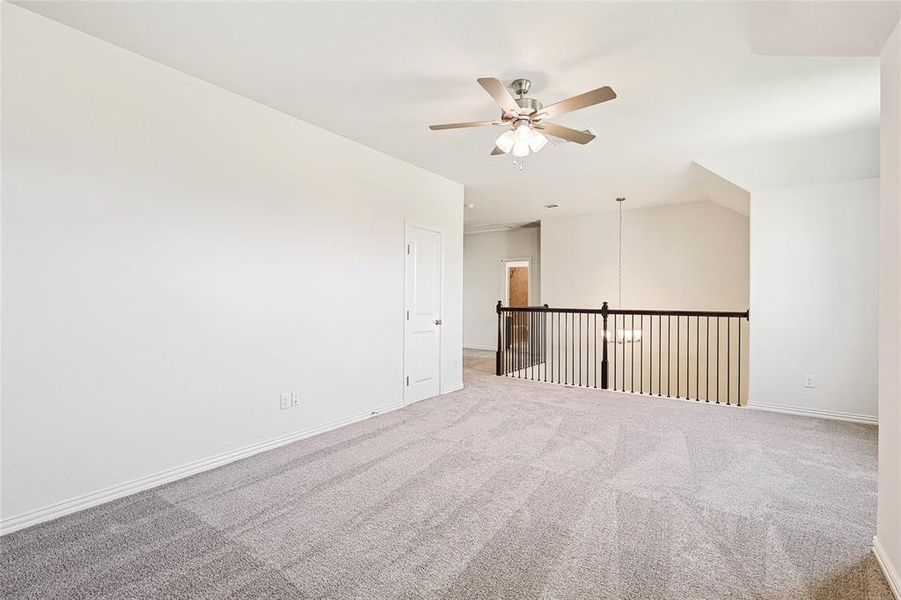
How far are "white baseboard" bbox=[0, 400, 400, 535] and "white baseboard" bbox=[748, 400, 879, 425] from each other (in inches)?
178

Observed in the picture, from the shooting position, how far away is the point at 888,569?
1.78 m

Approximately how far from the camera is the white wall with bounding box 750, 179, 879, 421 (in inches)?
160

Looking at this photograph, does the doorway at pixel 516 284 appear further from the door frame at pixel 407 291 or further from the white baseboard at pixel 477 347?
the door frame at pixel 407 291

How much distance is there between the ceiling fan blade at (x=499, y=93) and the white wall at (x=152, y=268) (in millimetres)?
1839

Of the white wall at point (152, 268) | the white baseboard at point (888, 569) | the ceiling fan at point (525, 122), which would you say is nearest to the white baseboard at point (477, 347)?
the white wall at point (152, 268)

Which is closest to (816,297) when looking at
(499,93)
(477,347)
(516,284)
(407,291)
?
(499,93)

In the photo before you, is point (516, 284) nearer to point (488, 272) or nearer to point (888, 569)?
point (488, 272)

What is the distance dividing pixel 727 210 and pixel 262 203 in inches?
255

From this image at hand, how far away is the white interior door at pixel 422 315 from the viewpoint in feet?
15.3

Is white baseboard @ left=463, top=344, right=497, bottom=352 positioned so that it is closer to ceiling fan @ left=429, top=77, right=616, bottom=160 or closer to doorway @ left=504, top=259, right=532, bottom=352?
doorway @ left=504, top=259, right=532, bottom=352

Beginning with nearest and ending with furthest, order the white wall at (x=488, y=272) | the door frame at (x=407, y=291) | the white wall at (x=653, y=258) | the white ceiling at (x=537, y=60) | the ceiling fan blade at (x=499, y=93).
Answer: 1. the white ceiling at (x=537, y=60)
2. the ceiling fan blade at (x=499, y=93)
3. the door frame at (x=407, y=291)
4. the white wall at (x=653, y=258)
5. the white wall at (x=488, y=272)

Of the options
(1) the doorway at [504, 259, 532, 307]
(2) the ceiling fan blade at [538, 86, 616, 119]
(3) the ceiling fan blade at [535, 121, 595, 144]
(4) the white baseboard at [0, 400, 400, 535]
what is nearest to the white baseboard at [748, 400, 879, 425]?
(3) the ceiling fan blade at [535, 121, 595, 144]

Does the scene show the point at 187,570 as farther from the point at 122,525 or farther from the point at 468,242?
the point at 468,242

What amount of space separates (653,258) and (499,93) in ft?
18.4
